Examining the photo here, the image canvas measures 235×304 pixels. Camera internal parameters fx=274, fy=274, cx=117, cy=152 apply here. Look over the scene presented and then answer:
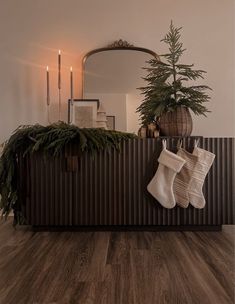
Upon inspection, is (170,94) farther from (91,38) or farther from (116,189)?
(91,38)

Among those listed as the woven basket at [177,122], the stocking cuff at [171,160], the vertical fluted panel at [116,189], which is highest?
the woven basket at [177,122]

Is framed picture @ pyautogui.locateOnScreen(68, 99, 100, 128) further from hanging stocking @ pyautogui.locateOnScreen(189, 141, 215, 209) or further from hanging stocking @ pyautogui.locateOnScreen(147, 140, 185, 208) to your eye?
hanging stocking @ pyautogui.locateOnScreen(189, 141, 215, 209)

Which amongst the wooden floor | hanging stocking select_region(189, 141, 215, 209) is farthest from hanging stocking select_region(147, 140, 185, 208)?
the wooden floor

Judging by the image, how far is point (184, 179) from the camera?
1796 mm

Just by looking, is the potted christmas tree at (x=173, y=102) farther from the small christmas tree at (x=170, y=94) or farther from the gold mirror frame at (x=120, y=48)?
the gold mirror frame at (x=120, y=48)

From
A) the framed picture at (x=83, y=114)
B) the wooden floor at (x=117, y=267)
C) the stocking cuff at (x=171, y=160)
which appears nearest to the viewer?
the wooden floor at (x=117, y=267)

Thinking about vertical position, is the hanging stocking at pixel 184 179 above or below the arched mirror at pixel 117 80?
below

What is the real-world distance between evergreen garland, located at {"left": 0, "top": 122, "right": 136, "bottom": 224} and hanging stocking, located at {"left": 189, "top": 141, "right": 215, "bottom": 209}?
47 centimetres

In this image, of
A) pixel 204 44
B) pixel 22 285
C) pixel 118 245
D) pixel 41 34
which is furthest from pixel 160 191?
pixel 41 34

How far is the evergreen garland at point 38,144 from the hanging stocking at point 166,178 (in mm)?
284

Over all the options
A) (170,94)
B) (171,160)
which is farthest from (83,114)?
(171,160)

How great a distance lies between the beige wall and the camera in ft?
8.05

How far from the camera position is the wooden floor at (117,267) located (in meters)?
1.02

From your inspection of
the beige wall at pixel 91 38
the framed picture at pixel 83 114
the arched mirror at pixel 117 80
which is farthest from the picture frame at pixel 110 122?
the beige wall at pixel 91 38
